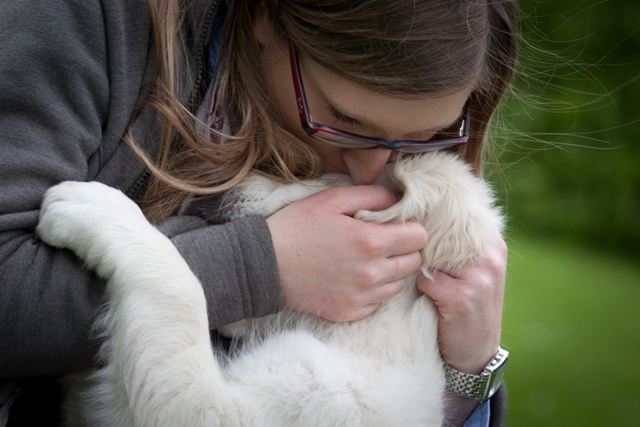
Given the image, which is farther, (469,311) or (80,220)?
(469,311)

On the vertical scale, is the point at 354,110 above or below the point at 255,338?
above

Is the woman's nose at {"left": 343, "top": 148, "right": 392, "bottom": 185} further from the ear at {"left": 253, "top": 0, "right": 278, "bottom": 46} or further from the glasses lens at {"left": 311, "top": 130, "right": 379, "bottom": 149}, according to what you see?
the ear at {"left": 253, "top": 0, "right": 278, "bottom": 46}

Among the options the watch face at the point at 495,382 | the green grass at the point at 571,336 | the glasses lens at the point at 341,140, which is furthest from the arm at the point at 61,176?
the green grass at the point at 571,336

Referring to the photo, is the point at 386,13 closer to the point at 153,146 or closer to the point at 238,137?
the point at 238,137

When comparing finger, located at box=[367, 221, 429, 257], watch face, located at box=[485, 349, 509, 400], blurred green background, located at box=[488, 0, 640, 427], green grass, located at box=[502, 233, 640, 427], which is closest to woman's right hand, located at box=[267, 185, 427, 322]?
finger, located at box=[367, 221, 429, 257]

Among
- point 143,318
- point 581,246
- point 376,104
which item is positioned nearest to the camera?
point 143,318

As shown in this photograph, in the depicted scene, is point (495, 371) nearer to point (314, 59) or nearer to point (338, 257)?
point (338, 257)

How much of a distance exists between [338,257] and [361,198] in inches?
5.4

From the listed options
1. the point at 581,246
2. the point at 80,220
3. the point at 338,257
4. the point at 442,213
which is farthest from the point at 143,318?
the point at 581,246

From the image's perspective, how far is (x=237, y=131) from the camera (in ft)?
4.26

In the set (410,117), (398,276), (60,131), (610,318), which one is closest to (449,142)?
(410,117)

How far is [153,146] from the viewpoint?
1194 millimetres

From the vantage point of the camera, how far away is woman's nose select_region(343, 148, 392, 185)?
4.12 feet

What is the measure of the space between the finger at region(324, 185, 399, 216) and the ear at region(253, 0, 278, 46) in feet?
1.16
